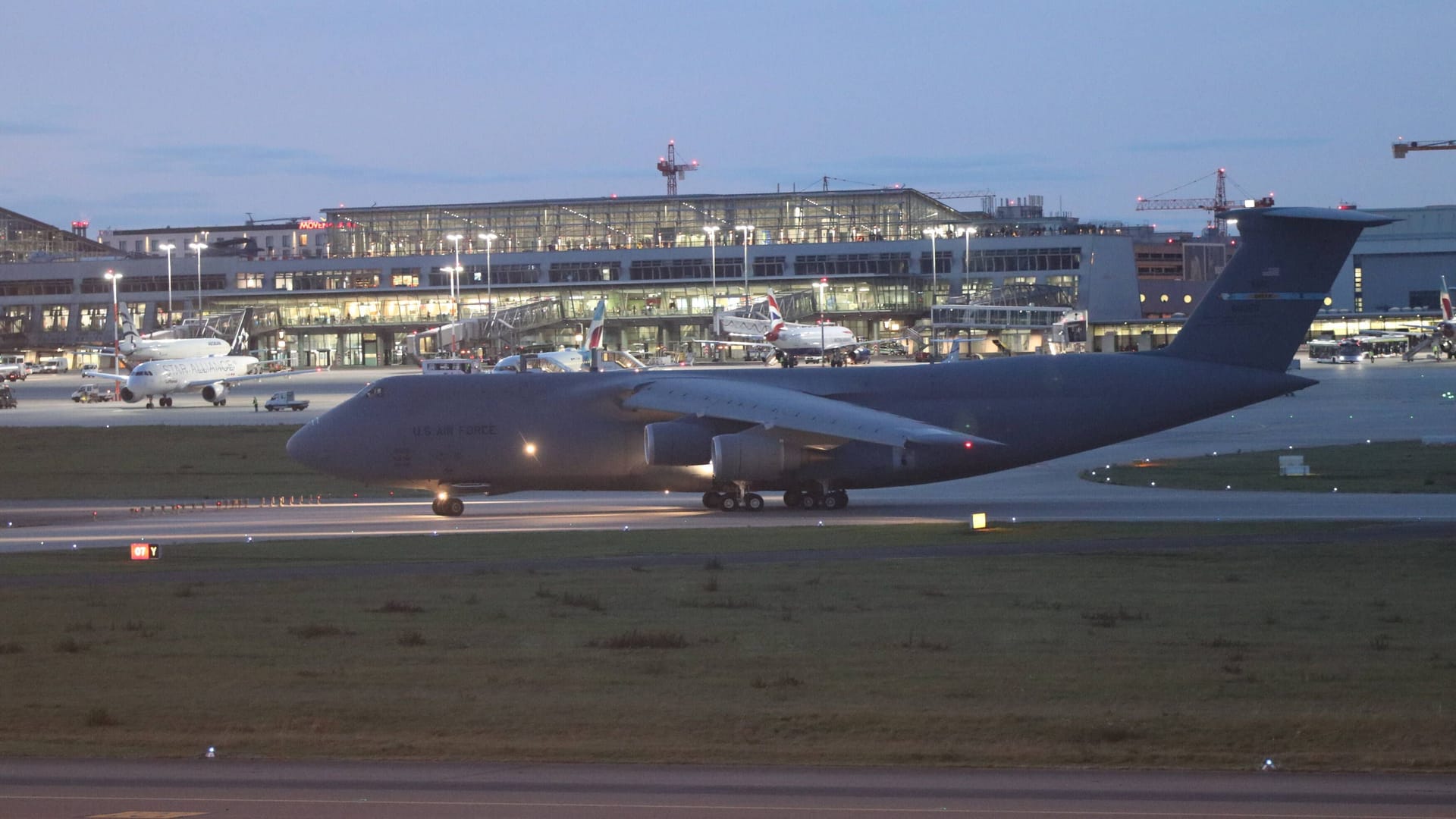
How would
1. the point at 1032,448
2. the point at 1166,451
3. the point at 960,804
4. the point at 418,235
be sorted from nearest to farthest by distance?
the point at 960,804, the point at 1032,448, the point at 1166,451, the point at 418,235

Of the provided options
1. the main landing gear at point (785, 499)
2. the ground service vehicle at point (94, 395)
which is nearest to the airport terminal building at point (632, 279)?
the ground service vehicle at point (94, 395)

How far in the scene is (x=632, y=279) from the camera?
146 m

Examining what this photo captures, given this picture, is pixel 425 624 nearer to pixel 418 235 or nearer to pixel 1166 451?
pixel 1166 451

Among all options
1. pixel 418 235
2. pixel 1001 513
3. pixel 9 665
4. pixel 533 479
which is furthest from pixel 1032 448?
pixel 418 235

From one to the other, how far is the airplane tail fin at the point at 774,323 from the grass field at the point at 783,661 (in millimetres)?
92358

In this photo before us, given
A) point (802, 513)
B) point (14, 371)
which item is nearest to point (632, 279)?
point (14, 371)

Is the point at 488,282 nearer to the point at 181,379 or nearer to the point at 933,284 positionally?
the point at 181,379

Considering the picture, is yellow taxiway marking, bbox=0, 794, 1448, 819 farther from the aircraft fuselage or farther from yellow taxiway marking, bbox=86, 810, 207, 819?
the aircraft fuselage

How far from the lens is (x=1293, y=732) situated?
44.1ft

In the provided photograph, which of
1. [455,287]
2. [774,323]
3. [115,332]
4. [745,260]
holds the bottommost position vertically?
[115,332]

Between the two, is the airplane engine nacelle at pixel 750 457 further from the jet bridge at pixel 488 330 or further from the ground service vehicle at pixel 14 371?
the ground service vehicle at pixel 14 371

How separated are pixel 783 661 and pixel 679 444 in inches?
648

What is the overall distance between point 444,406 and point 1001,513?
1332 centimetres

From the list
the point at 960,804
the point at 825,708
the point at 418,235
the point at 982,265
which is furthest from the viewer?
the point at 418,235
